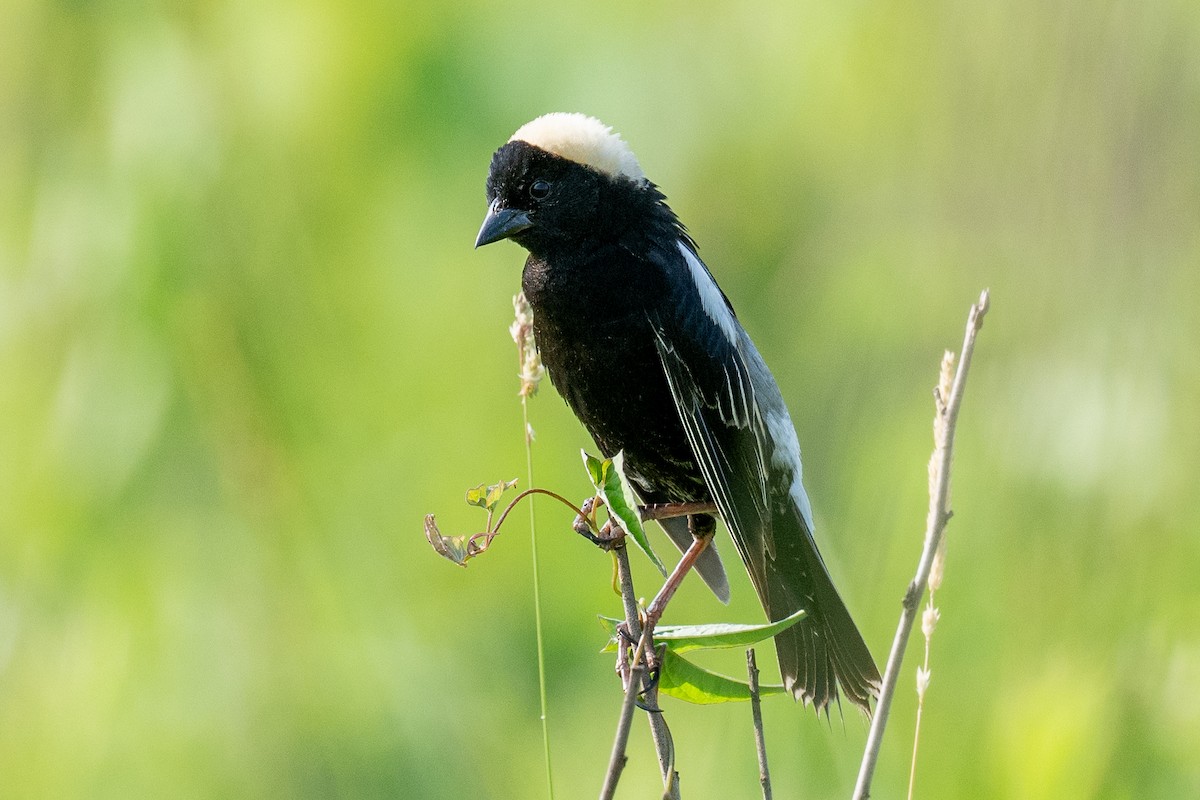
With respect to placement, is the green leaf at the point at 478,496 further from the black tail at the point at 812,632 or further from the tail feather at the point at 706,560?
the tail feather at the point at 706,560

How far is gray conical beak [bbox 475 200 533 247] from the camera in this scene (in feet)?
8.01

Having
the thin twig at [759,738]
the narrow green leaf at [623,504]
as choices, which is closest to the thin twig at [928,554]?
the thin twig at [759,738]

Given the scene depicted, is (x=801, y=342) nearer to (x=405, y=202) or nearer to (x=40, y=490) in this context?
(x=405, y=202)

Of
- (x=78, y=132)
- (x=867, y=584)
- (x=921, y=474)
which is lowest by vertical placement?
(x=867, y=584)

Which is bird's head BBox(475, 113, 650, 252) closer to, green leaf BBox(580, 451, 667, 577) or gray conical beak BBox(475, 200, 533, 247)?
gray conical beak BBox(475, 200, 533, 247)

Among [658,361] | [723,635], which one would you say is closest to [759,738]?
[723,635]

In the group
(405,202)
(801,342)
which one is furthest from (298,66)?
(801,342)

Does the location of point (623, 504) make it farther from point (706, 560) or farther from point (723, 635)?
point (706, 560)

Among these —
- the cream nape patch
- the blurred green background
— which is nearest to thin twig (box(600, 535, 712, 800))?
the blurred green background

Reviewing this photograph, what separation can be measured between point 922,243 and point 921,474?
0.90 metres

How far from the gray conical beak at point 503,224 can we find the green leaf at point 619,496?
0.97 metres

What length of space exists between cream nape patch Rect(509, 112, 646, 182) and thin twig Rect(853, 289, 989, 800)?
136 centimetres

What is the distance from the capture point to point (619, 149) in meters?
2.62

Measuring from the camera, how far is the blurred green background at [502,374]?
7.48 feet
